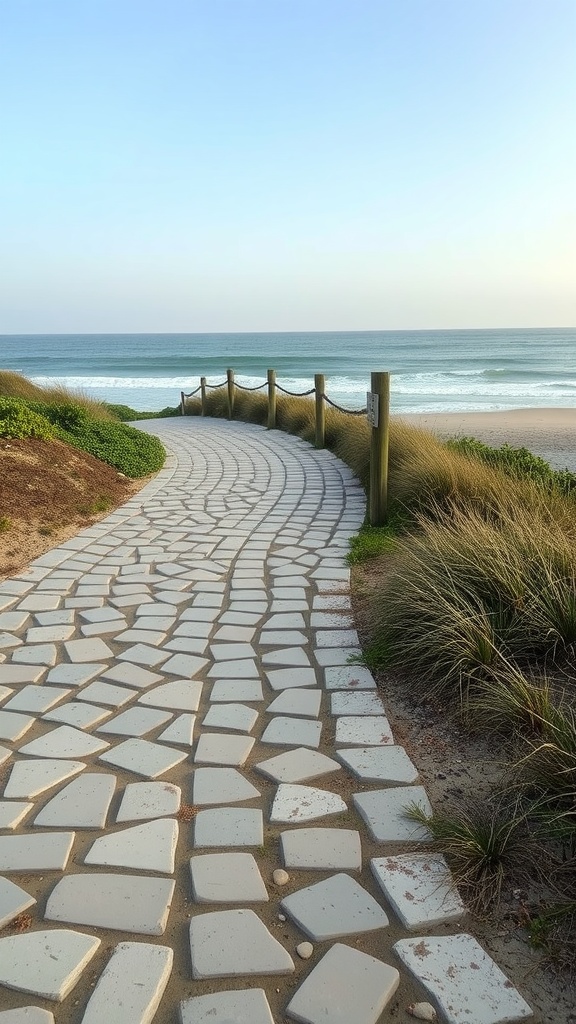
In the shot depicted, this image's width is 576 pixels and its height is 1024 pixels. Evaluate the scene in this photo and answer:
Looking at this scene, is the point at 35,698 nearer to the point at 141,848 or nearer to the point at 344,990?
the point at 141,848

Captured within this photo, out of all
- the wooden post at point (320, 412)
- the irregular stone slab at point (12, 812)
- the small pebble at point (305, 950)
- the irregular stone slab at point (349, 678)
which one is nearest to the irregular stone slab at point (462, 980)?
the small pebble at point (305, 950)

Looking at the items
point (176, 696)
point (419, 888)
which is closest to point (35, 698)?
point (176, 696)

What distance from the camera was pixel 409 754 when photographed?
9.02 feet

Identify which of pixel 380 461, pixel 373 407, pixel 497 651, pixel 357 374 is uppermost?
pixel 373 407

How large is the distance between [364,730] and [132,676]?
126 cm

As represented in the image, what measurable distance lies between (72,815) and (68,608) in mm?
2120

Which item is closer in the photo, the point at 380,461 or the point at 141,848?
the point at 141,848

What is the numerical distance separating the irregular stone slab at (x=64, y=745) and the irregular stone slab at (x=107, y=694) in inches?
10.3

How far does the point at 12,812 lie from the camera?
2.41 metres

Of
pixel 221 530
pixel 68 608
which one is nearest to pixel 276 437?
pixel 221 530

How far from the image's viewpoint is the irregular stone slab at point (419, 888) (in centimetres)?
191

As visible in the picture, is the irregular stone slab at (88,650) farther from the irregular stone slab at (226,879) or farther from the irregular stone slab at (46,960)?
the irregular stone slab at (46,960)

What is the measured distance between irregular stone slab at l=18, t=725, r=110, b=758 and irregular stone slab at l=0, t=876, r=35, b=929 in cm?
71

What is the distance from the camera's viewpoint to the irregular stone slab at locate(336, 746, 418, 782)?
2580 mm
